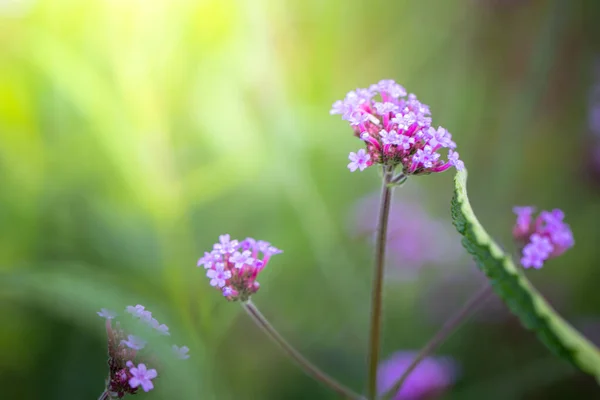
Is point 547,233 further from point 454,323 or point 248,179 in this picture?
point 248,179

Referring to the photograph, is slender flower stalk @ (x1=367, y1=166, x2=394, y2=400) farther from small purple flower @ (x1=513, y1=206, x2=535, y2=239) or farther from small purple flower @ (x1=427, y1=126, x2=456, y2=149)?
small purple flower @ (x1=513, y1=206, x2=535, y2=239)

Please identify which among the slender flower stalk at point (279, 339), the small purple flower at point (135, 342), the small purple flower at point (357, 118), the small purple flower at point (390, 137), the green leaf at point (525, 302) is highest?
the small purple flower at point (357, 118)

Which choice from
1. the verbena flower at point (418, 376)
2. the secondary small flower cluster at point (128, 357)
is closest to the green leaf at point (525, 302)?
the secondary small flower cluster at point (128, 357)

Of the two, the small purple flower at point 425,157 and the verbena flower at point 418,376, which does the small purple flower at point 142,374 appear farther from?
the verbena flower at point 418,376

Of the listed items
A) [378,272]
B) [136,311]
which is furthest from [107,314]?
[378,272]

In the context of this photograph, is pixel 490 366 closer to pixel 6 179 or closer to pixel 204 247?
pixel 204 247

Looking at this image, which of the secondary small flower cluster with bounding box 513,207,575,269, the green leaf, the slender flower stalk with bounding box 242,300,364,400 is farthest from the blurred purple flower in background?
the green leaf
